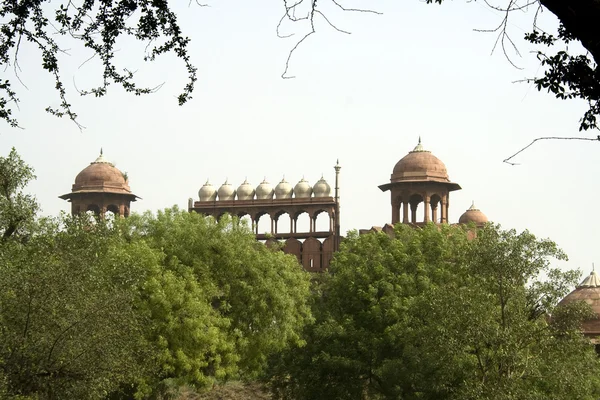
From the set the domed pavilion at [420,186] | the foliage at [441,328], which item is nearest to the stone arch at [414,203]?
the domed pavilion at [420,186]

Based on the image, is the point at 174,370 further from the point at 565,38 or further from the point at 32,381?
the point at 565,38

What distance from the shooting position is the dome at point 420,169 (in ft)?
205

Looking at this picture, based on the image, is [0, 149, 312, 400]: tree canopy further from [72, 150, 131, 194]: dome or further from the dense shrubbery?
[72, 150, 131, 194]: dome

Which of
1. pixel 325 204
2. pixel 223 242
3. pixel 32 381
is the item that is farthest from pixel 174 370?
pixel 325 204

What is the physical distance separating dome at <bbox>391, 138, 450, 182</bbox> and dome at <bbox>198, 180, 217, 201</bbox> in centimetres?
1054

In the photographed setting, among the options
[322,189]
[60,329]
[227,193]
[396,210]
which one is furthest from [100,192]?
[60,329]

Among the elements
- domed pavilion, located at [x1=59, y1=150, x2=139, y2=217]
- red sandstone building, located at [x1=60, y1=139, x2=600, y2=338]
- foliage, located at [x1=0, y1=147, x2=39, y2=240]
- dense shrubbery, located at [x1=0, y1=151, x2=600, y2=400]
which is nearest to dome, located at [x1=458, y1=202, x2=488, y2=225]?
red sandstone building, located at [x1=60, y1=139, x2=600, y2=338]

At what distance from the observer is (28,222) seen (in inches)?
968

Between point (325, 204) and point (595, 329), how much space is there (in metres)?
16.8

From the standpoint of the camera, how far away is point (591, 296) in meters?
55.9

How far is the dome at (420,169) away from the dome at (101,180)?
55.5 feet

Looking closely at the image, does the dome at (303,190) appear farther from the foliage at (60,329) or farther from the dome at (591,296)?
the foliage at (60,329)

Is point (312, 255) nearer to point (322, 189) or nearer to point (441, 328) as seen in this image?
point (322, 189)

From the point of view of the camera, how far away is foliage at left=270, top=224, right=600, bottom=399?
24.3 metres
